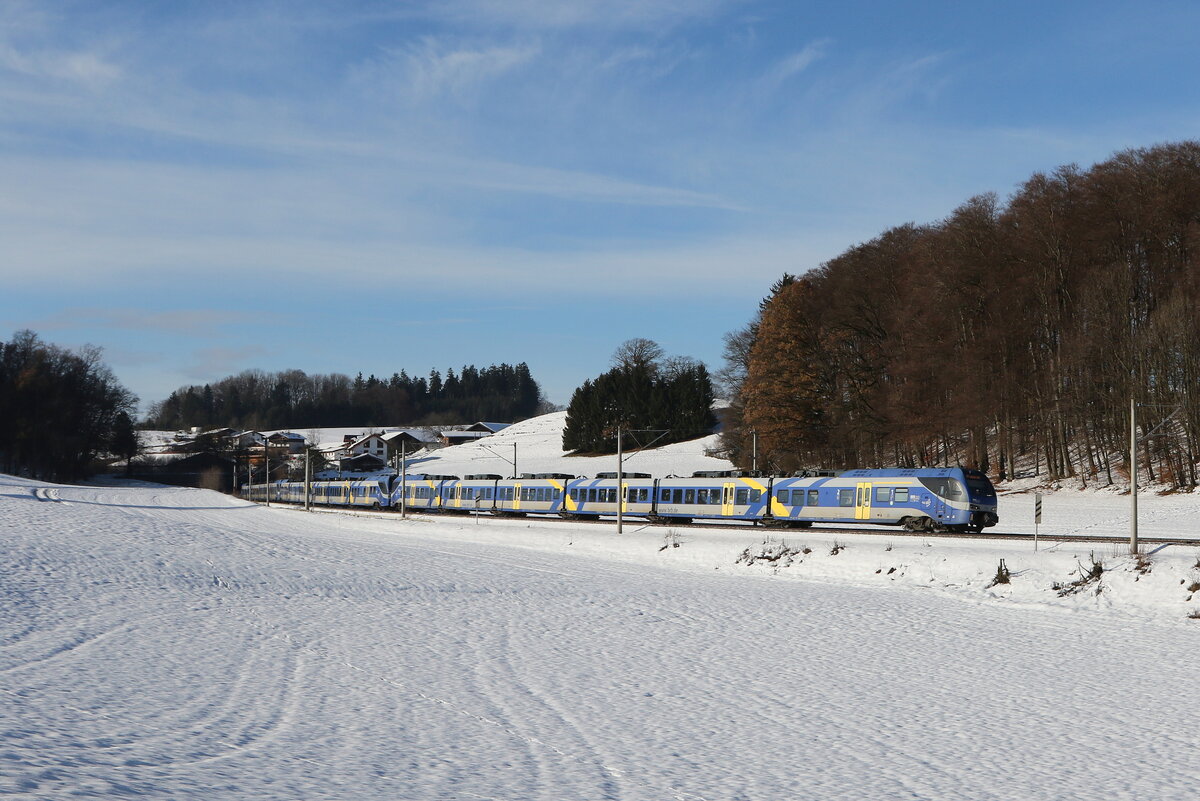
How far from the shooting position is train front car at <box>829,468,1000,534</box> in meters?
37.1

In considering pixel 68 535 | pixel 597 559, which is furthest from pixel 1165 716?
pixel 68 535

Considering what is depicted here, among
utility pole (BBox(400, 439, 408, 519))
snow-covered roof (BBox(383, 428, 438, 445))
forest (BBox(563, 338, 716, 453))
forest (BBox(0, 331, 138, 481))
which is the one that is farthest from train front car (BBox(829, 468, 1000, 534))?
snow-covered roof (BBox(383, 428, 438, 445))

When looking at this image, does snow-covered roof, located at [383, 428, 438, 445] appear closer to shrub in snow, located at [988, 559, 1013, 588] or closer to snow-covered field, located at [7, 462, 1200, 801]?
snow-covered field, located at [7, 462, 1200, 801]

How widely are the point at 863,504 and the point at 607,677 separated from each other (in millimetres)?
26833

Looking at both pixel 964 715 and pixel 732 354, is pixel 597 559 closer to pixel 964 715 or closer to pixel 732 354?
pixel 964 715

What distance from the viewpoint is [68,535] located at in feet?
121

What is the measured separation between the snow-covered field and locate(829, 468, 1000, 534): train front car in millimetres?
6032

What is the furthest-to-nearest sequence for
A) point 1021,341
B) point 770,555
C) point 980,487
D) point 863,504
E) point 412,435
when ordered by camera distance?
point 412,435 → point 1021,341 → point 863,504 → point 980,487 → point 770,555

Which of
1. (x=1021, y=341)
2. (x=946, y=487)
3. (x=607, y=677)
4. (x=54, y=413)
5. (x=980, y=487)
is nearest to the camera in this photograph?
(x=607, y=677)

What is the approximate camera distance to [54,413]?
118250 millimetres

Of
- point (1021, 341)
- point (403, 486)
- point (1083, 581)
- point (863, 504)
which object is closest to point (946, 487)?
point (863, 504)

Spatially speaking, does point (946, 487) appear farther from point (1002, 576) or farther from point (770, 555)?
point (1002, 576)

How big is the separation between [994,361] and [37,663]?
51.2m

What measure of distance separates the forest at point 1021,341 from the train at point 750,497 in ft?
39.2
